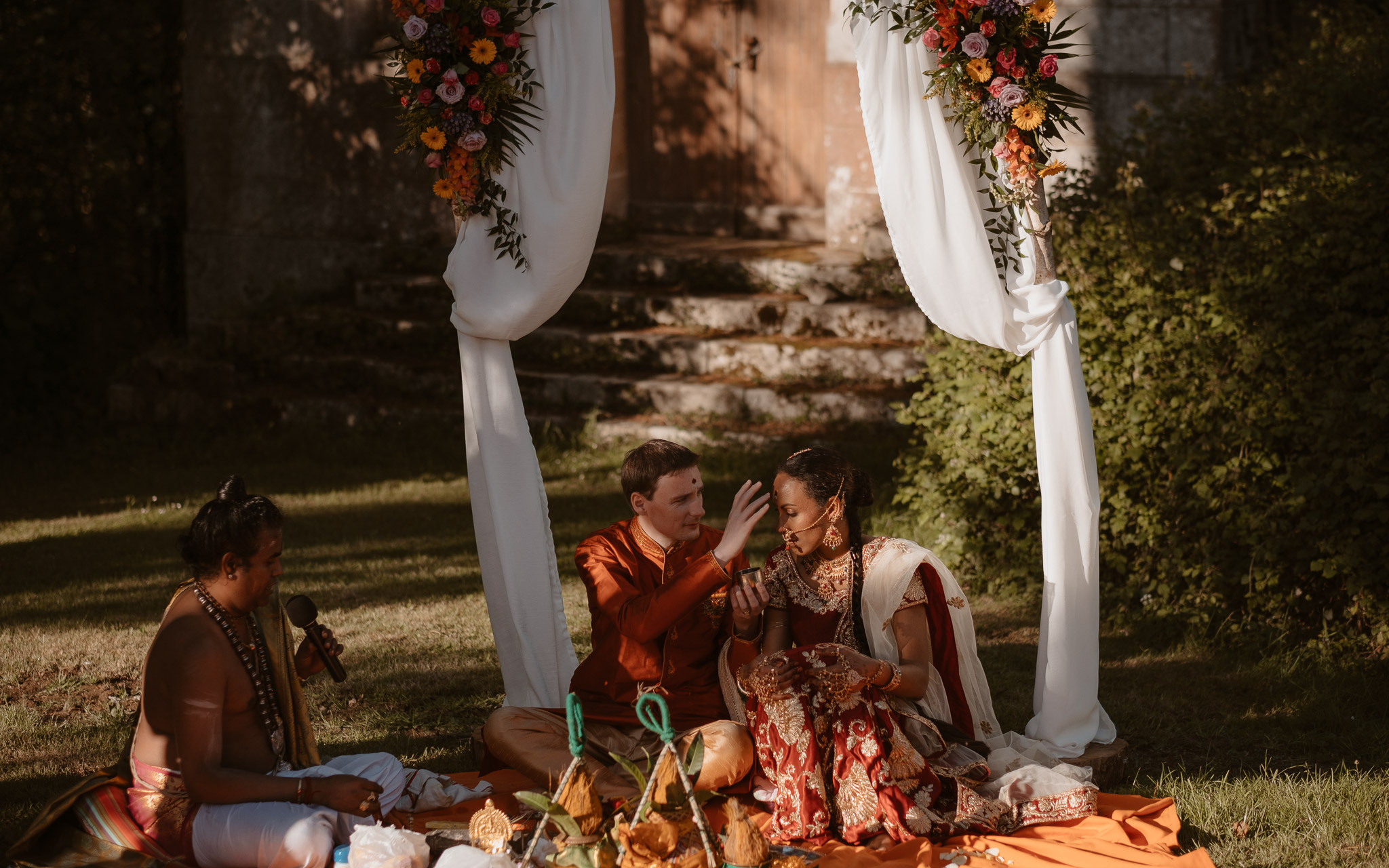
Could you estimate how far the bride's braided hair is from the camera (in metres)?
4.27

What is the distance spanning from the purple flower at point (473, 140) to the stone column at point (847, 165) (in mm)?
5334

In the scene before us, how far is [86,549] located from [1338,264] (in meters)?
6.62

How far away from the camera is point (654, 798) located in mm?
3309

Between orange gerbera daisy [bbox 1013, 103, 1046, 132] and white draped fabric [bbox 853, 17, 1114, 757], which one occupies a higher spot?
orange gerbera daisy [bbox 1013, 103, 1046, 132]

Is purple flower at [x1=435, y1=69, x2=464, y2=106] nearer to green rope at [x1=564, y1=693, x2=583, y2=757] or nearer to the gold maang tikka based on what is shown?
the gold maang tikka

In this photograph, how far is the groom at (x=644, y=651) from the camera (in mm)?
4352

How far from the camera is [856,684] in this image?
4098 millimetres

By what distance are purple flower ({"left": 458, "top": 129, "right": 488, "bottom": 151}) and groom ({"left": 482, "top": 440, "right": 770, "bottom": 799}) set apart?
49.5 inches

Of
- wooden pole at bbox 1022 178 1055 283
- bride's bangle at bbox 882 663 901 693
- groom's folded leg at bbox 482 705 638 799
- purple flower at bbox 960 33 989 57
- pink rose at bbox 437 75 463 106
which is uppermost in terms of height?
purple flower at bbox 960 33 989 57

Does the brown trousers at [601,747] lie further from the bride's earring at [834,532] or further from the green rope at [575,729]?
the green rope at [575,729]

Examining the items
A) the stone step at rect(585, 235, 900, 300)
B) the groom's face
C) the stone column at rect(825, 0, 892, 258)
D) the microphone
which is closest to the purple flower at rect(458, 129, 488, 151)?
the groom's face

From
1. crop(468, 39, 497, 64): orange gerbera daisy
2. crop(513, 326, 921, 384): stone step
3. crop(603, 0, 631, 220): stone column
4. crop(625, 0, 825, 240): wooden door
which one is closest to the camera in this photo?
crop(468, 39, 497, 64): orange gerbera daisy

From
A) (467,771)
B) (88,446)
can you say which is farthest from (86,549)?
(467,771)

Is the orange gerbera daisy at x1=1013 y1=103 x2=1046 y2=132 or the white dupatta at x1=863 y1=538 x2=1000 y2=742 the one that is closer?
the white dupatta at x1=863 y1=538 x2=1000 y2=742
